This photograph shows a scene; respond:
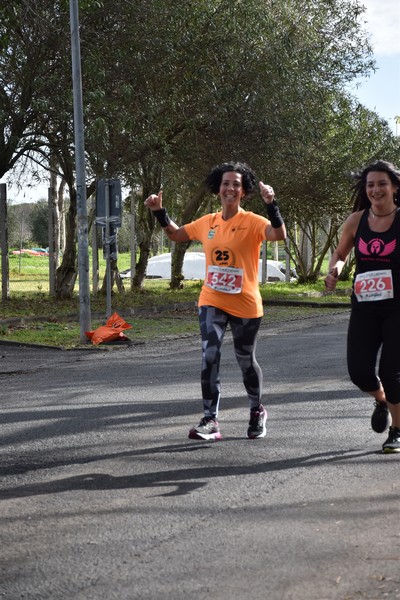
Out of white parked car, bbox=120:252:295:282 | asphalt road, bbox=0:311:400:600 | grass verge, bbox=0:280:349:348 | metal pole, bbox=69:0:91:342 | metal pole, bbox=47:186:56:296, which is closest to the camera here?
asphalt road, bbox=0:311:400:600

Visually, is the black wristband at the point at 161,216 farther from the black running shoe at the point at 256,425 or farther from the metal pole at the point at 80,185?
the metal pole at the point at 80,185

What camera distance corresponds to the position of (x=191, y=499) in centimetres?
530

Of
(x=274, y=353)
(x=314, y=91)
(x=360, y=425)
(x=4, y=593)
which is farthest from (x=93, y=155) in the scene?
Answer: (x=4, y=593)

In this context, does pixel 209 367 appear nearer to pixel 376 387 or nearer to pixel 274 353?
pixel 376 387

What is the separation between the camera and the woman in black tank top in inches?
245

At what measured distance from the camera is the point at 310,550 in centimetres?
432

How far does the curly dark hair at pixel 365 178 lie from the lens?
639cm

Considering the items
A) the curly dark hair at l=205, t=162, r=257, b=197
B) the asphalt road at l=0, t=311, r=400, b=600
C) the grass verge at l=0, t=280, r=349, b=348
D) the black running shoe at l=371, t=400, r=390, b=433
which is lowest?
the grass verge at l=0, t=280, r=349, b=348

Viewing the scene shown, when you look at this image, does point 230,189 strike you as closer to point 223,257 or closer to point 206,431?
point 223,257

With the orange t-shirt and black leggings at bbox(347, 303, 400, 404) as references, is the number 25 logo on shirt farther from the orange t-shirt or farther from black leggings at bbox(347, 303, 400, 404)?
black leggings at bbox(347, 303, 400, 404)

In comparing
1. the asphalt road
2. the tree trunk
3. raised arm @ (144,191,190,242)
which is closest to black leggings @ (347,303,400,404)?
the asphalt road

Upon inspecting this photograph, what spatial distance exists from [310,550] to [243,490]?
1196 millimetres

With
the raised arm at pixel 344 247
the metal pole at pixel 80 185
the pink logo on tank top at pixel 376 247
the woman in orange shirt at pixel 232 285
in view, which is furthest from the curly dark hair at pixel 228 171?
the metal pole at pixel 80 185

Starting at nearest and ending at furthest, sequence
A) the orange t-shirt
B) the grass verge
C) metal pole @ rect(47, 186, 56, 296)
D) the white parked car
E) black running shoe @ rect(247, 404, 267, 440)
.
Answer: the orange t-shirt
black running shoe @ rect(247, 404, 267, 440)
the grass verge
metal pole @ rect(47, 186, 56, 296)
the white parked car
